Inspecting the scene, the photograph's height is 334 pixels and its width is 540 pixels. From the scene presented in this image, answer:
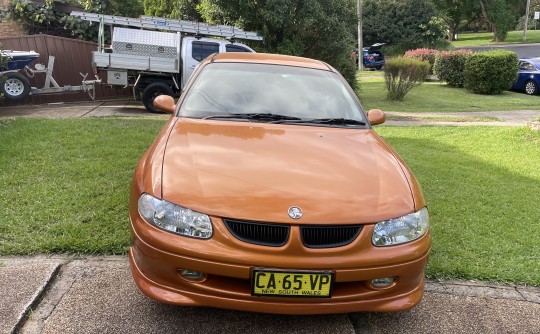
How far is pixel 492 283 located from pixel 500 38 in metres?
51.4

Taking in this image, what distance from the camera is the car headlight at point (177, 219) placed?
227 cm

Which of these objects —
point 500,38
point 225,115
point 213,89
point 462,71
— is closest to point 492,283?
point 225,115

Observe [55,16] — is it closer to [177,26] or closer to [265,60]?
[177,26]

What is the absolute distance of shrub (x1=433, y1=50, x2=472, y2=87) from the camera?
60.8 feet

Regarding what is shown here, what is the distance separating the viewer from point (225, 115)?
3.30 meters

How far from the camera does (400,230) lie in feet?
8.02

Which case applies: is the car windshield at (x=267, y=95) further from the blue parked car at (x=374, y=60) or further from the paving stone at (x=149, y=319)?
the blue parked car at (x=374, y=60)

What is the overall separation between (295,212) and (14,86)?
10.9 m

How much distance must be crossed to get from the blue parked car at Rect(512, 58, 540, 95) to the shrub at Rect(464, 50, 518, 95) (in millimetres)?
996

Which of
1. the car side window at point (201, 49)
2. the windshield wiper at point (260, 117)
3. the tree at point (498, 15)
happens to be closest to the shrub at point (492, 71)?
the car side window at point (201, 49)

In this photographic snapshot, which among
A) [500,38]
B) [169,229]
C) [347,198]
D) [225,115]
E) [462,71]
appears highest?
[500,38]

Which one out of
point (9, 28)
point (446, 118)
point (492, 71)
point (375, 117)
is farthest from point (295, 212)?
point (492, 71)

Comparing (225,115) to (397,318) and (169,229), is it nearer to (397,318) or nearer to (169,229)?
(169,229)

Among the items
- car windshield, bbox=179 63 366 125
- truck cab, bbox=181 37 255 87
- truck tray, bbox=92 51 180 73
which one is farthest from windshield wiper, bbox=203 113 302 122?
truck cab, bbox=181 37 255 87
